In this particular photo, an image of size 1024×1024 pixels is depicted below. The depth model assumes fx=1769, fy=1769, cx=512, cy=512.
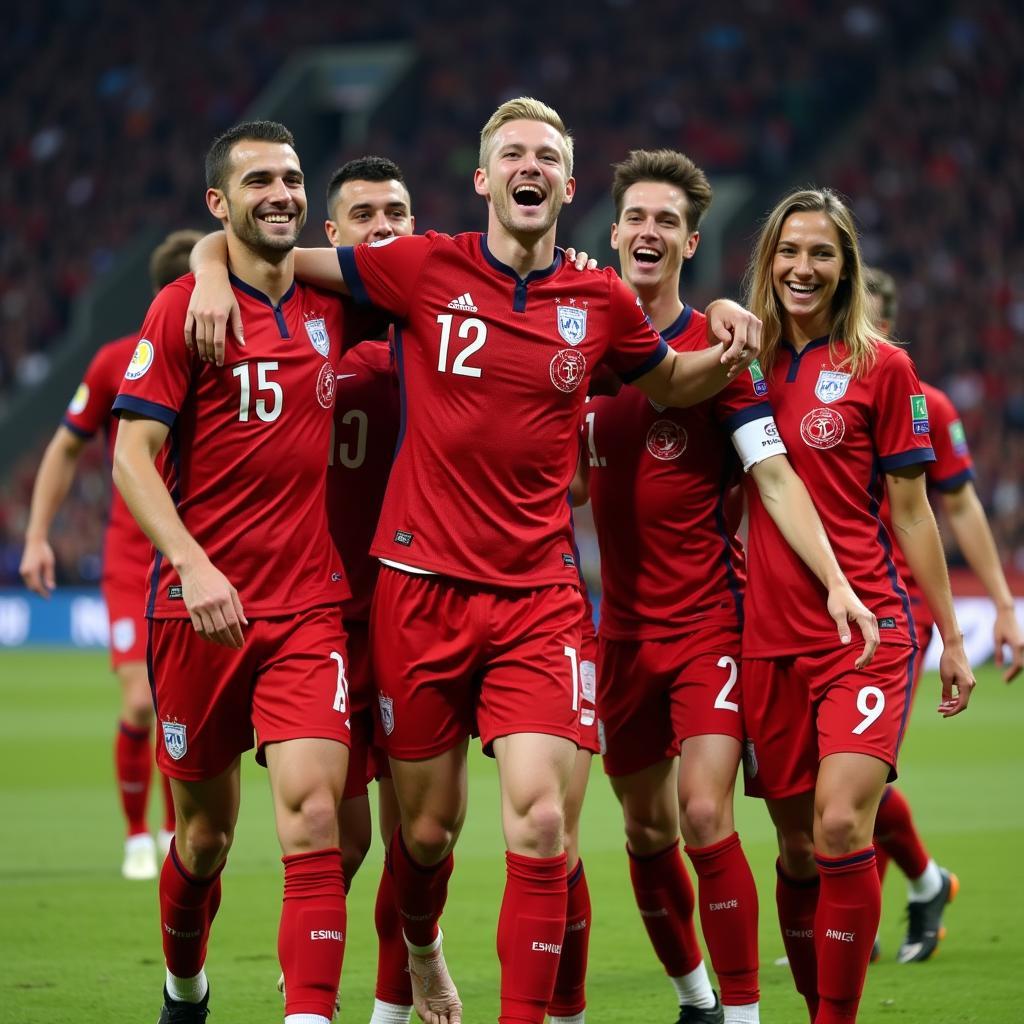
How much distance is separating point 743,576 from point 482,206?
23.0 metres

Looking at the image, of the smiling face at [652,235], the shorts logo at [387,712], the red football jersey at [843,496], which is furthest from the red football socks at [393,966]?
the smiling face at [652,235]

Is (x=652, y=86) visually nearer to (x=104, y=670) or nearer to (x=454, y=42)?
(x=454, y=42)

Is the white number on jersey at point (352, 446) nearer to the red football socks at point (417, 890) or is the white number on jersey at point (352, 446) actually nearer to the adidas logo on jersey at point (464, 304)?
the adidas logo on jersey at point (464, 304)

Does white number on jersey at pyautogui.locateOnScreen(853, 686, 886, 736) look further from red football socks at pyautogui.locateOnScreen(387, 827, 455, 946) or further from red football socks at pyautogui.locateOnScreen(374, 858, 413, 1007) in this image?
red football socks at pyautogui.locateOnScreen(374, 858, 413, 1007)

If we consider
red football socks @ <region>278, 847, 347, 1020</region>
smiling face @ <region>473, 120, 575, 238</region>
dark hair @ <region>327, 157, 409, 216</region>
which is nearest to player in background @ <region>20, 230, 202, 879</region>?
dark hair @ <region>327, 157, 409, 216</region>

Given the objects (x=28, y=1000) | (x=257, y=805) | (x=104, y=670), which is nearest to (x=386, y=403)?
(x=28, y=1000)

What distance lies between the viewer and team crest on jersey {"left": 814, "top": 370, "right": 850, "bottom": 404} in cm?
548

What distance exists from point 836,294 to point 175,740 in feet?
8.24

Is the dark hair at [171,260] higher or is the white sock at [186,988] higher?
the dark hair at [171,260]

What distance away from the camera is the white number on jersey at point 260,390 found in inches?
201

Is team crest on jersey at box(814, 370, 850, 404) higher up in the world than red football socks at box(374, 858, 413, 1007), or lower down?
higher up

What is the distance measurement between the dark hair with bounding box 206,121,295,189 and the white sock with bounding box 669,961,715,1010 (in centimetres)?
291

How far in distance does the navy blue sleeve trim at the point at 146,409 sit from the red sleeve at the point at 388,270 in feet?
2.34

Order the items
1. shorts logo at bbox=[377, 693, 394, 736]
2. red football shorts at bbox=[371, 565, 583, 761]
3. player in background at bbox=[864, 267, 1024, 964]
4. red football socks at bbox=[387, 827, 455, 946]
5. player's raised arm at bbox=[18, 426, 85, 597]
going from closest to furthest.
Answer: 1. red football shorts at bbox=[371, 565, 583, 761]
2. shorts logo at bbox=[377, 693, 394, 736]
3. red football socks at bbox=[387, 827, 455, 946]
4. player in background at bbox=[864, 267, 1024, 964]
5. player's raised arm at bbox=[18, 426, 85, 597]
